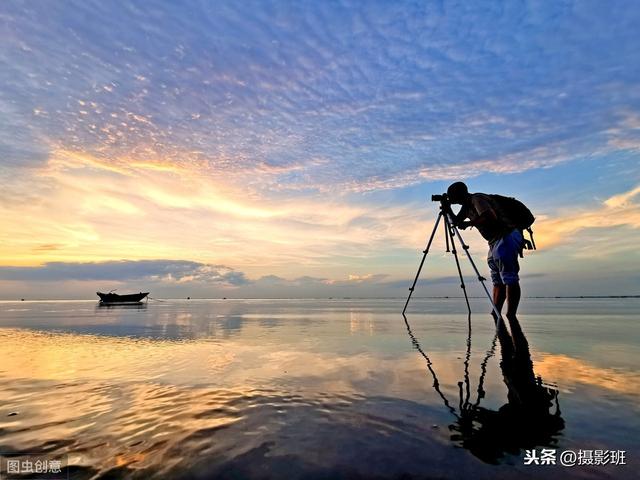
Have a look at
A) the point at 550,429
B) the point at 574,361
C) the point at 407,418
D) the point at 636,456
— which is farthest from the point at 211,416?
the point at 574,361

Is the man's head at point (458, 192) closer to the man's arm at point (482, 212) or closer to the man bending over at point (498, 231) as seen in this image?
the man bending over at point (498, 231)

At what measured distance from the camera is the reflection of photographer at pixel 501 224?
8203 millimetres

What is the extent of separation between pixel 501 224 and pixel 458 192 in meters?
1.26

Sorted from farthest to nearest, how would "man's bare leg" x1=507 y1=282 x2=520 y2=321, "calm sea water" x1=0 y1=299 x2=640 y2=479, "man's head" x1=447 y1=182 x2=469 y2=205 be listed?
"man's head" x1=447 y1=182 x2=469 y2=205
"man's bare leg" x1=507 y1=282 x2=520 y2=321
"calm sea water" x1=0 y1=299 x2=640 y2=479

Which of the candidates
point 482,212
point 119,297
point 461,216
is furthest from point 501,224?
point 119,297

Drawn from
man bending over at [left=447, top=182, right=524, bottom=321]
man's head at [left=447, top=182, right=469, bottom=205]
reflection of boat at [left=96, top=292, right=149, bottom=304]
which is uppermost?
man's head at [left=447, top=182, right=469, bottom=205]

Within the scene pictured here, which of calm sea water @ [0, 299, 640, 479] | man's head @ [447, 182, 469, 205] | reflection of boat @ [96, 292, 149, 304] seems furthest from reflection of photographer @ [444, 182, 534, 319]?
reflection of boat @ [96, 292, 149, 304]

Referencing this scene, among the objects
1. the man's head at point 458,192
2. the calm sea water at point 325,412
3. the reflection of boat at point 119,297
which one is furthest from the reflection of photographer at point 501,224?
the reflection of boat at point 119,297

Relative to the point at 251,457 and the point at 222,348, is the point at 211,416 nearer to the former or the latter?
the point at 251,457

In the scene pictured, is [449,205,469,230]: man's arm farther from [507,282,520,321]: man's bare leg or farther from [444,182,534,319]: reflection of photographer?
[507,282,520,321]: man's bare leg

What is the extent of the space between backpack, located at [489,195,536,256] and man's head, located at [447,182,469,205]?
635 mm

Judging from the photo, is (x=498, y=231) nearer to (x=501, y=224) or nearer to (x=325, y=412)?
(x=501, y=224)

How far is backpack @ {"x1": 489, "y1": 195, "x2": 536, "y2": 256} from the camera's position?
8.51 metres

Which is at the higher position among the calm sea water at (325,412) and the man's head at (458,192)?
the man's head at (458,192)
